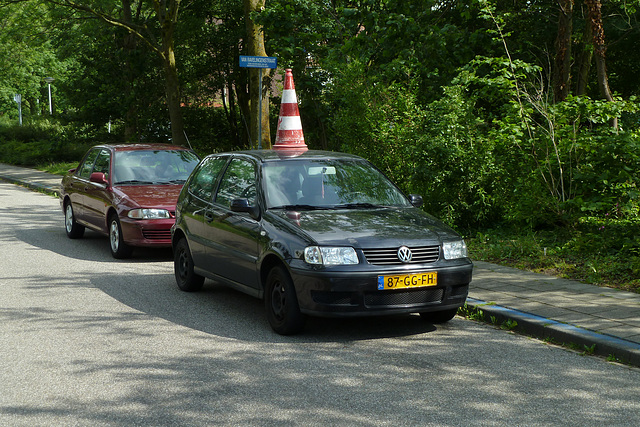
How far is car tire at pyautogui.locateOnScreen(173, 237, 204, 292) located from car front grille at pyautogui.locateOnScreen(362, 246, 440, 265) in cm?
285

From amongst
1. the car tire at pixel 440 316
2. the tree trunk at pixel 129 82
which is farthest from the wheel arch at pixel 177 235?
the tree trunk at pixel 129 82

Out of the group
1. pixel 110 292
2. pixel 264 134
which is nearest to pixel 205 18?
pixel 264 134

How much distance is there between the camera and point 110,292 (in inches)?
347

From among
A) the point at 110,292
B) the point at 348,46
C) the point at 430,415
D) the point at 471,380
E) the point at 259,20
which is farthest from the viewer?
the point at 259,20

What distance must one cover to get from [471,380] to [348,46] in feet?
33.4

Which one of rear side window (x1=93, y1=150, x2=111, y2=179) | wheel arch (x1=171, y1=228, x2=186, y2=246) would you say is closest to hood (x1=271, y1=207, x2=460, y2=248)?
wheel arch (x1=171, y1=228, x2=186, y2=246)

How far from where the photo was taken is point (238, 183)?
8047 millimetres

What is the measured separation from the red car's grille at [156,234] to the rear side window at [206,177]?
1934 mm

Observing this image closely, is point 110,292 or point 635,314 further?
point 110,292

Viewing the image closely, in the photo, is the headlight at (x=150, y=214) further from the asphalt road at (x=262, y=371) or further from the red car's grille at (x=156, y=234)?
the asphalt road at (x=262, y=371)

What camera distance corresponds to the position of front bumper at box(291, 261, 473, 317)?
6.38 metres

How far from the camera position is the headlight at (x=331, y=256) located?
646 cm

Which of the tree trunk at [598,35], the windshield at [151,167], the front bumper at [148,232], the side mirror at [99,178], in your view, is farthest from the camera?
the windshield at [151,167]

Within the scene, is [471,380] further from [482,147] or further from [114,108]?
[114,108]
